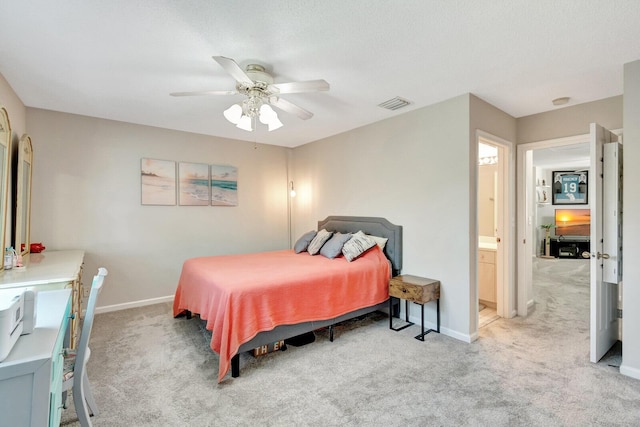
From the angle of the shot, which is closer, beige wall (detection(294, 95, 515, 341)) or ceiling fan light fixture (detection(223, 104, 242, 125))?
ceiling fan light fixture (detection(223, 104, 242, 125))

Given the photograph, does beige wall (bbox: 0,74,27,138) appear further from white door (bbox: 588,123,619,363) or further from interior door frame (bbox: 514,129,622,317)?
interior door frame (bbox: 514,129,622,317)

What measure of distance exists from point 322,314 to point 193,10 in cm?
258

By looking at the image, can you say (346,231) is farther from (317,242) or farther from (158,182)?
(158,182)

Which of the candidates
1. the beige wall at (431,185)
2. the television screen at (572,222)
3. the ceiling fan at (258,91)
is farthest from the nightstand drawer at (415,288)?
the television screen at (572,222)

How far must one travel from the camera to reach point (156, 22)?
191cm

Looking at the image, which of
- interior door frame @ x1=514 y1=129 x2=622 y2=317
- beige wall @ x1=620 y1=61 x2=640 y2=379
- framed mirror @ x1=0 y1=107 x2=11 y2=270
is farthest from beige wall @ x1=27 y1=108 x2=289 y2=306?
beige wall @ x1=620 y1=61 x2=640 y2=379

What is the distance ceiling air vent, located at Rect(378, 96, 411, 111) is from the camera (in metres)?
3.25

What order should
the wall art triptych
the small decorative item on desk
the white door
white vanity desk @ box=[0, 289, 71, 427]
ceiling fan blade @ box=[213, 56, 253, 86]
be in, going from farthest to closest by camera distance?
the wall art triptych, the small decorative item on desk, the white door, ceiling fan blade @ box=[213, 56, 253, 86], white vanity desk @ box=[0, 289, 71, 427]

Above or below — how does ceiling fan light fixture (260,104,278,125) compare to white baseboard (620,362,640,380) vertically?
above

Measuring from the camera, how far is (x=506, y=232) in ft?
12.2

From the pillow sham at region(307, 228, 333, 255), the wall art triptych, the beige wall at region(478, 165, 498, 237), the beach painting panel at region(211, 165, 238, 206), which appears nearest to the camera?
the pillow sham at region(307, 228, 333, 255)

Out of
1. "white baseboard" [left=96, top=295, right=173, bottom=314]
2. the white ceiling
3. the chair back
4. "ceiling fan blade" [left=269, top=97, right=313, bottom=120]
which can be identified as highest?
the white ceiling

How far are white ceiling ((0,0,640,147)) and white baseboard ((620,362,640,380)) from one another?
7.92ft

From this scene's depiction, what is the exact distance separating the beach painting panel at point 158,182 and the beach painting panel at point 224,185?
22.8 inches
